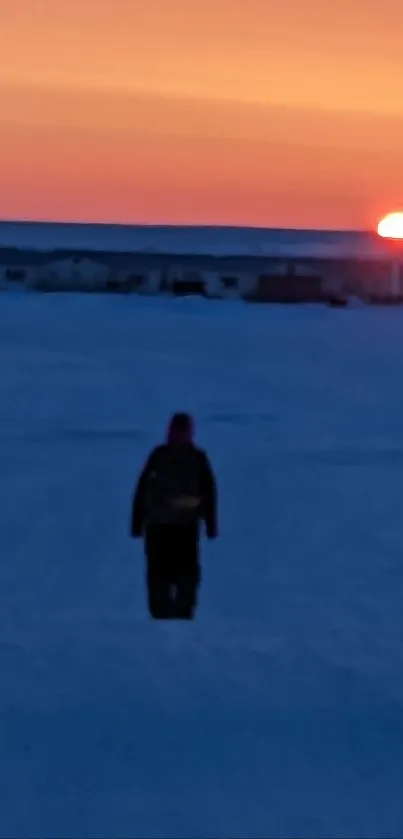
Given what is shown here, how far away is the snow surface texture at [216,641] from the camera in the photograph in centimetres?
372

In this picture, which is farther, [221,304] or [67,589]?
[221,304]

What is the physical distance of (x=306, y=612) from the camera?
5.84 m

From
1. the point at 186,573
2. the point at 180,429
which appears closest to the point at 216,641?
the point at 186,573

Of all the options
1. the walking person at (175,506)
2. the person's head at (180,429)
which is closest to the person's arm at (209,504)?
the walking person at (175,506)

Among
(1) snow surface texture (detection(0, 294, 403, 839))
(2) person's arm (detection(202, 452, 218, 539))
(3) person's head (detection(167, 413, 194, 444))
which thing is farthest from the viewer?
(2) person's arm (detection(202, 452, 218, 539))

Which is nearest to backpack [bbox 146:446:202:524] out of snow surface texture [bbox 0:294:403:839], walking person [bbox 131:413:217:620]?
walking person [bbox 131:413:217:620]

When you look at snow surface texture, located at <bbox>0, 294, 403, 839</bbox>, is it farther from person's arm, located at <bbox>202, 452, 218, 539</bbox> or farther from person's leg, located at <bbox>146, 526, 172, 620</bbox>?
person's arm, located at <bbox>202, 452, 218, 539</bbox>

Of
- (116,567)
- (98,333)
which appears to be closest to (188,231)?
(98,333)

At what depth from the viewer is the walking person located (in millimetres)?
4988

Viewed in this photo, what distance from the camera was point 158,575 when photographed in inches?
206

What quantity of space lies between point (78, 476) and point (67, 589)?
3279 mm

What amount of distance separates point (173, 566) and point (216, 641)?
440 mm

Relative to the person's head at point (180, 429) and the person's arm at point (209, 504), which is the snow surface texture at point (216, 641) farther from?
the person's head at point (180, 429)

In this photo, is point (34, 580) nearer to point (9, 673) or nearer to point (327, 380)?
point (9, 673)
